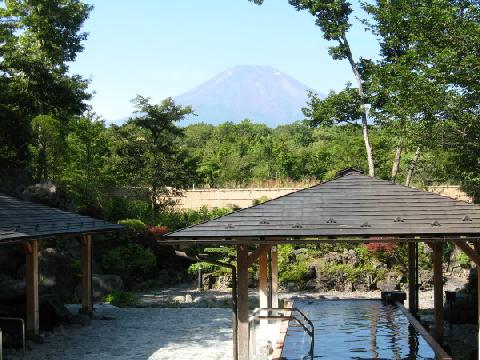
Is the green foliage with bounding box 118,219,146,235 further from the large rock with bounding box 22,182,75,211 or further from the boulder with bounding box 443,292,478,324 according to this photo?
the boulder with bounding box 443,292,478,324

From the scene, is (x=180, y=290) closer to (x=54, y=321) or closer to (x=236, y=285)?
(x=54, y=321)

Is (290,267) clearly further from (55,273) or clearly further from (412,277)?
(55,273)

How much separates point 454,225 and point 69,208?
16.9 meters

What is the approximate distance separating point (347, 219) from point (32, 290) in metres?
7.41

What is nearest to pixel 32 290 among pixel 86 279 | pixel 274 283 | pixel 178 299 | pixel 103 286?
pixel 86 279

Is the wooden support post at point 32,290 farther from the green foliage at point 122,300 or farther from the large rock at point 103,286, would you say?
the large rock at point 103,286

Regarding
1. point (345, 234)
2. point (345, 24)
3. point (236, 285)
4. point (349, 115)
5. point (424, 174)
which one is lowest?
point (236, 285)

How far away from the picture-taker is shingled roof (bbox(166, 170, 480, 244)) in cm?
909

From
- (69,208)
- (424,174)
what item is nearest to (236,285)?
(69,208)

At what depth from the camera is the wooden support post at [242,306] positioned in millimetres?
9031

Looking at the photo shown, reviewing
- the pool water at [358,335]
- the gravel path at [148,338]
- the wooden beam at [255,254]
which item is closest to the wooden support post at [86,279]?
the gravel path at [148,338]

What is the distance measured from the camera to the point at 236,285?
31.4 feet

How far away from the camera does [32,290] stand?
13.3 metres

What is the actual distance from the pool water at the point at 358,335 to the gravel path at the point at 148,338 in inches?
61.5
